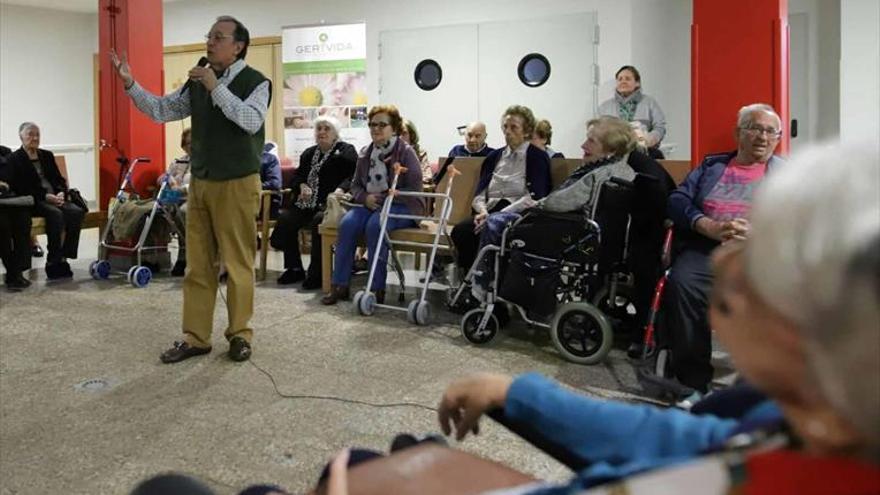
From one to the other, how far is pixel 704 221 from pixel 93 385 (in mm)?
2567

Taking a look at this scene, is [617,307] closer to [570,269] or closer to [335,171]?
[570,269]

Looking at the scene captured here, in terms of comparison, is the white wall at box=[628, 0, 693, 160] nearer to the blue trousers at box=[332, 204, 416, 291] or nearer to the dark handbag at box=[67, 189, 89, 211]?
the blue trousers at box=[332, 204, 416, 291]

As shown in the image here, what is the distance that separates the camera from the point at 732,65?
394 cm

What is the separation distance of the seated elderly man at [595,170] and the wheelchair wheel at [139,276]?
2668 millimetres

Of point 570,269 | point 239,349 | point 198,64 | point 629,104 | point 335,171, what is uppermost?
point 629,104

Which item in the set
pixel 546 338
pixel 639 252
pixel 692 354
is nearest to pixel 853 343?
pixel 692 354

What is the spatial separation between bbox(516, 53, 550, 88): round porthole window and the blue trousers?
3.27 m

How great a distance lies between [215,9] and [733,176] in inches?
307

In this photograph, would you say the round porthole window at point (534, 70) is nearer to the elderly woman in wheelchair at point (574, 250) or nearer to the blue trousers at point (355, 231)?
the blue trousers at point (355, 231)

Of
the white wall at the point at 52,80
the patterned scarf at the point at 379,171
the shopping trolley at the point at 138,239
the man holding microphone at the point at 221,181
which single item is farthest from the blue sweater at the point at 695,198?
the white wall at the point at 52,80

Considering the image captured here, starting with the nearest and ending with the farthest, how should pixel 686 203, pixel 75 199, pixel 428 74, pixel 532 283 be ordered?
1. pixel 686 203
2. pixel 532 283
3. pixel 75 199
4. pixel 428 74

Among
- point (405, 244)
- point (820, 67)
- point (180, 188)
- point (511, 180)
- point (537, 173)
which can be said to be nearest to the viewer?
point (537, 173)

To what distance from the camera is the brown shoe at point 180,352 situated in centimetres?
363

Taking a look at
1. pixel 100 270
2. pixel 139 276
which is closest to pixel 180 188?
pixel 139 276
